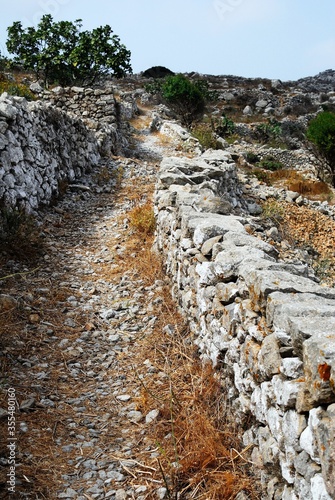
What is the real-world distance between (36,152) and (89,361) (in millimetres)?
5623

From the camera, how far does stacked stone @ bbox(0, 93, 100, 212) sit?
24.8ft

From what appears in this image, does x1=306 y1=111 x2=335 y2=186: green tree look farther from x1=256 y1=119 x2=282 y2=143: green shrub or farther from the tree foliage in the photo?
x1=256 y1=119 x2=282 y2=143: green shrub

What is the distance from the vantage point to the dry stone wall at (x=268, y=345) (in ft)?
6.79

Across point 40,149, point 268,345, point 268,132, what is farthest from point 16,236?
point 268,132

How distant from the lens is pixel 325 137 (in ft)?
65.1

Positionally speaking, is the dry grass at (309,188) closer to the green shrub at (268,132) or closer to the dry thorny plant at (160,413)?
the dry thorny plant at (160,413)

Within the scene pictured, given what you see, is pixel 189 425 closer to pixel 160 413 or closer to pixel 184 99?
pixel 160 413

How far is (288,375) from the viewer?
7.84ft

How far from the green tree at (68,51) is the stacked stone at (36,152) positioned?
15715 millimetres

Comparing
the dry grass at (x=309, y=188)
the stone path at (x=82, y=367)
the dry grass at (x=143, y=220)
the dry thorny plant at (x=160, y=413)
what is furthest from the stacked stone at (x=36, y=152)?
the dry grass at (x=309, y=188)

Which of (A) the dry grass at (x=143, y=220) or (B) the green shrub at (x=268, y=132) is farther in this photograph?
(B) the green shrub at (x=268, y=132)

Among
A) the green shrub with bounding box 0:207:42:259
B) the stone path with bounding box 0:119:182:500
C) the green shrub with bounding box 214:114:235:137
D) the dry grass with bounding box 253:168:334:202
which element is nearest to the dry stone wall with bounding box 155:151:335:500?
the stone path with bounding box 0:119:182:500

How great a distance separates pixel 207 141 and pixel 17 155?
10.8 m

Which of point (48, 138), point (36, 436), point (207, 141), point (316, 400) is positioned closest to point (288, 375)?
point (316, 400)
